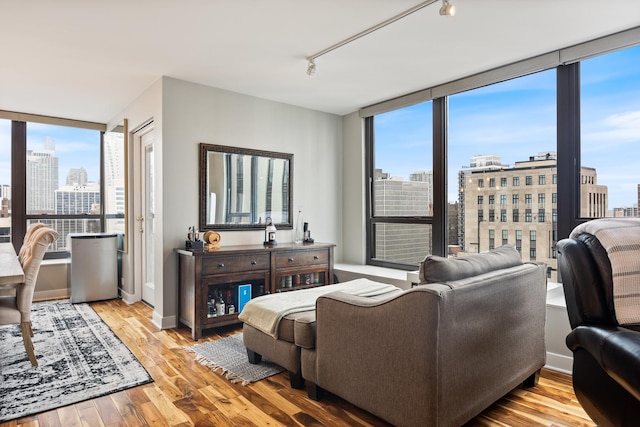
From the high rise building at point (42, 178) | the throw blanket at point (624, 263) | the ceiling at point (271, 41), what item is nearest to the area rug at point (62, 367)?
the high rise building at point (42, 178)

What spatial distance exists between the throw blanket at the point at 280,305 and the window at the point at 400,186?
1.55 m

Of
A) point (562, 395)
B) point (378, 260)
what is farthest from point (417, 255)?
point (562, 395)

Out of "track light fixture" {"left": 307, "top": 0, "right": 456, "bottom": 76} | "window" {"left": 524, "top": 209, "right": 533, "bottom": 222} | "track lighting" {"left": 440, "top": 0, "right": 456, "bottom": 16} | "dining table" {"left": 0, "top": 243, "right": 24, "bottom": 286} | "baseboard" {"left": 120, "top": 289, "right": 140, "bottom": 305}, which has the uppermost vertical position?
"track light fixture" {"left": 307, "top": 0, "right": 456, "bottom": 76}

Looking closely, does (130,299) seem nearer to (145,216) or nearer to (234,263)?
(145,216)

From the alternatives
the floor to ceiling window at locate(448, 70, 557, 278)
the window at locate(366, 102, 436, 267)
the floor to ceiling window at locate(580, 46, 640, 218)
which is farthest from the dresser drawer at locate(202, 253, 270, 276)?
the floor to ceiling window at locate(580, 46, 640, 218)

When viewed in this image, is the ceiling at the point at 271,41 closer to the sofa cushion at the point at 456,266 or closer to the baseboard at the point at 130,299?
the sofa cushion at the point at 456,266

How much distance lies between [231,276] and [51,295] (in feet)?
9.63

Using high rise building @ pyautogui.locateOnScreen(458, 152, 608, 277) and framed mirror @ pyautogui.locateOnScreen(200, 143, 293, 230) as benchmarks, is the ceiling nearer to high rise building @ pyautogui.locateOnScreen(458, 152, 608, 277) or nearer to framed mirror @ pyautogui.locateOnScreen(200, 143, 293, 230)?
framed mirror @ pyautogui.locateOnScreen(200, 143, 293, 230)

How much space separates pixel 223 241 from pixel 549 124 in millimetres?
3237

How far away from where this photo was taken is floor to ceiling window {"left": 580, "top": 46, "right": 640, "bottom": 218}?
286 cm

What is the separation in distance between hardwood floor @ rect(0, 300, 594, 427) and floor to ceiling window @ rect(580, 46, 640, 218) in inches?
54.7

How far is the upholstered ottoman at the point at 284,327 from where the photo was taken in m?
2.32

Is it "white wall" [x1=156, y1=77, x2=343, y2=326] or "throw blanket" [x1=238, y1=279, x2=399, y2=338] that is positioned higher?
"white wall" [x1=156, y1=77, x2=343, y2=326]

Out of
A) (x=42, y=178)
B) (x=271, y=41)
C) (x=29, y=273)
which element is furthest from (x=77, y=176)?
(x=271, y=41)
